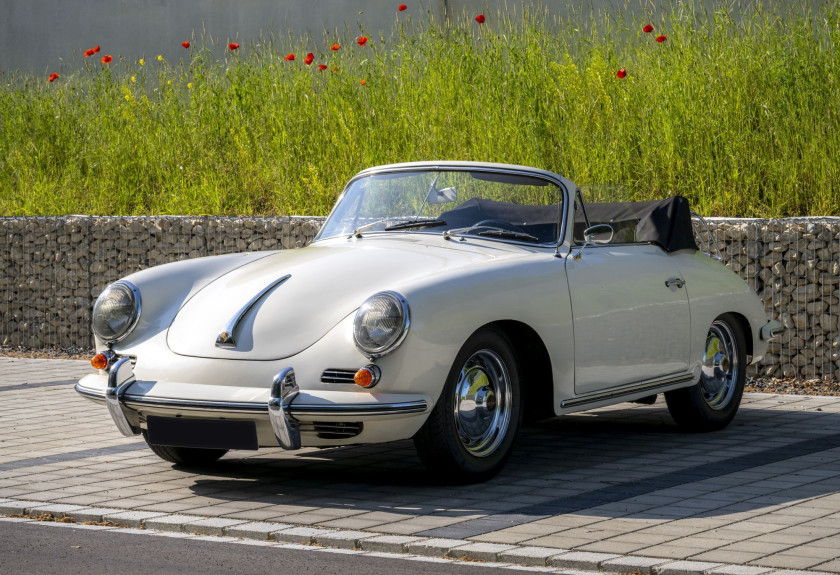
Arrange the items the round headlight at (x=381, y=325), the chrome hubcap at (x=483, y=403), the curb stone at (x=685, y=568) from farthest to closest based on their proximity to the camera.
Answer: the chrome hubcap at (x=483, y=403) → the round headlight at (x=381, y=325) → the curb stone at (x=685, y=568)

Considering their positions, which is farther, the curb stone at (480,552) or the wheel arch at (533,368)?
the wheel arch at (533,368)

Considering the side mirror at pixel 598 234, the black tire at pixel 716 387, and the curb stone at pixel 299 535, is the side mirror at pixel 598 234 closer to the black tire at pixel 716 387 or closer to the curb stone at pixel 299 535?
the black tire at pixel 716 387

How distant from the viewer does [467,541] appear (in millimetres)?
5223

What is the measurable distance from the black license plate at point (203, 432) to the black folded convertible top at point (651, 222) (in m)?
2.84

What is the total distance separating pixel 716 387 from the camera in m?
8.06

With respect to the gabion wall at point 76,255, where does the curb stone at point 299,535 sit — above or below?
below

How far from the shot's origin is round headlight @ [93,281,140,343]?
21.5 ft

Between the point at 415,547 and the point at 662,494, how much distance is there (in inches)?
60.5

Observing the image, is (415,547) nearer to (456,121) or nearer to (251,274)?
(251,274)

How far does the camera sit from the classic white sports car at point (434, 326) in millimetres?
5902

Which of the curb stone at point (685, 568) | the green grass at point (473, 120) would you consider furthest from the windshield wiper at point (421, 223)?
the green grass at point (473, 120)

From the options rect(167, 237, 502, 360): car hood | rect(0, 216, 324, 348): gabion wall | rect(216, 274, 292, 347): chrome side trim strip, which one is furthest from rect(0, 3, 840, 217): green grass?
rect(216, 274, 292, 347): chrome side trim strip

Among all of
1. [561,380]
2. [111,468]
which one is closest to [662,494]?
[561,380]

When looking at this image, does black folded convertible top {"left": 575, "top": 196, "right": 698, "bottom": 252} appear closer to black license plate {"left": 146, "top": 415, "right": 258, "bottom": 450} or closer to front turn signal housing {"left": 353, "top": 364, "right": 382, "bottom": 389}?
front turn signal housing {"left": 353, "top": 364, "right": 382, "bottom": 389}
